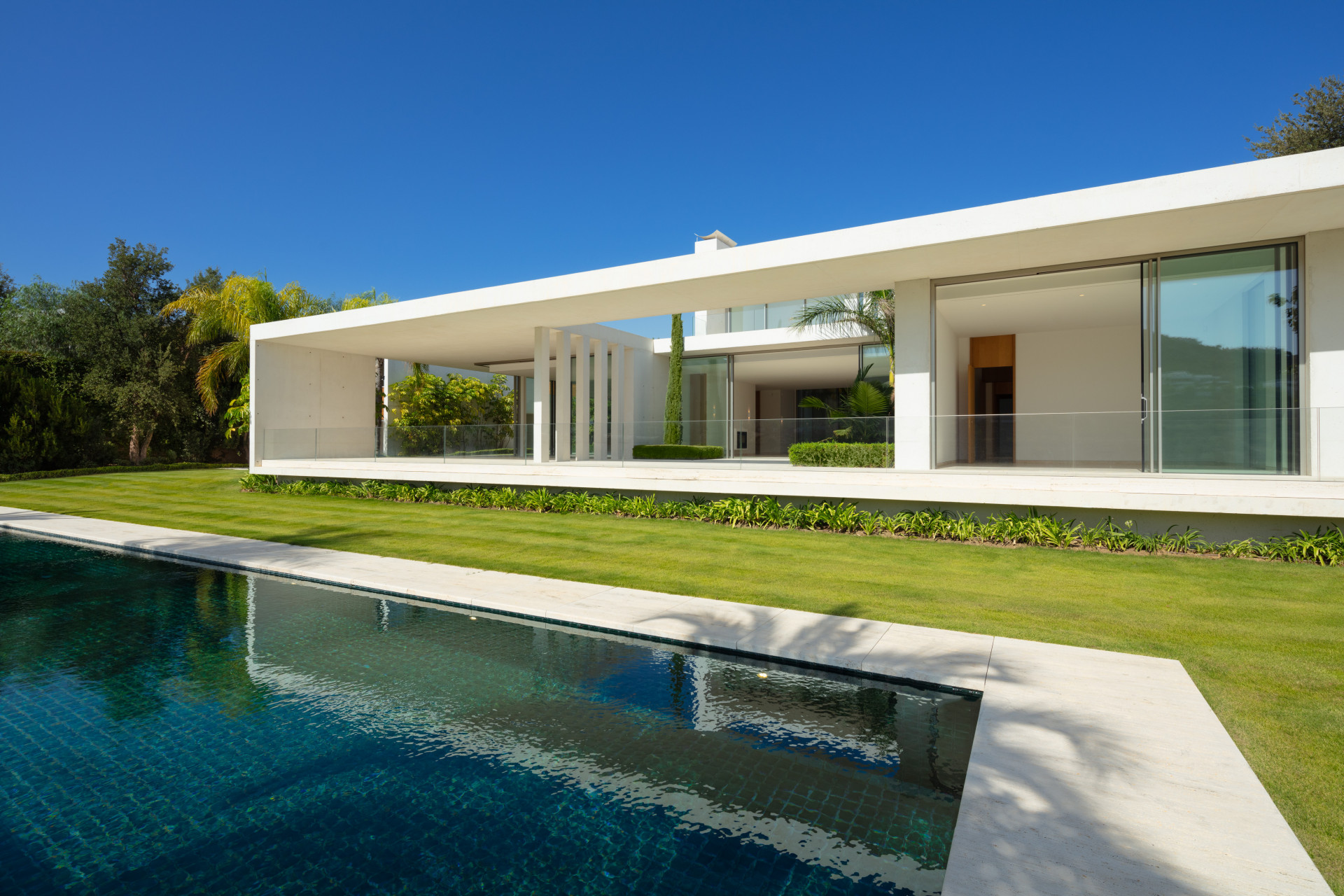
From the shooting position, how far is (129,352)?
2650cm

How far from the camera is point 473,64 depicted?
866 inches

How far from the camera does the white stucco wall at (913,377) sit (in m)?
12.1

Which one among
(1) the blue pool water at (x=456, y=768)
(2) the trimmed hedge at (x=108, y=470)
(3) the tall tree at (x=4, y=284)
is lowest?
(1) the blue pool water at (x=456, y=768)

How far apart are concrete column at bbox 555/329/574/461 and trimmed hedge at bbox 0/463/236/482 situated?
16141 millimetres

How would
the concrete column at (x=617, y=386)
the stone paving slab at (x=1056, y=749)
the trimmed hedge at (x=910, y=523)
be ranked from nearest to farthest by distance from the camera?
1. the stone paving slab at (x=1056, y=749)
2. the trimmed hedge at (x=910, y=523)
3. the concrete column at (x=617, y=386)

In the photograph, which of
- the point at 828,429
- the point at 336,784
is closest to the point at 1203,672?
the point at 336,784

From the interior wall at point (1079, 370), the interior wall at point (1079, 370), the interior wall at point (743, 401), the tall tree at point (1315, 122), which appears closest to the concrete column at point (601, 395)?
the interior wall at point (743, 401)

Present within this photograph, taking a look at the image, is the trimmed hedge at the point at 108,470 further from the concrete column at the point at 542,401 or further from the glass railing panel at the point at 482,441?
the concrete column at the point at 542,401

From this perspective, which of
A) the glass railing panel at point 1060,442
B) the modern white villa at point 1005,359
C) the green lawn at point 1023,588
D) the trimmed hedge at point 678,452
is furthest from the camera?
the trimmed hedge at point 678,452

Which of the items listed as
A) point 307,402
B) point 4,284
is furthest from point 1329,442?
point 4,284

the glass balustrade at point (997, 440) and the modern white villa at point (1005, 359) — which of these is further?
the glass balustrade at point (997, 440)

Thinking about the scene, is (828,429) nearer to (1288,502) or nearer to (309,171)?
(1288,502)

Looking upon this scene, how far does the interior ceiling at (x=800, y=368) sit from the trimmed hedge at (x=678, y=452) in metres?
6.42

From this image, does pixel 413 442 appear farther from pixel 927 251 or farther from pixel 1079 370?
pixel 1079 370
